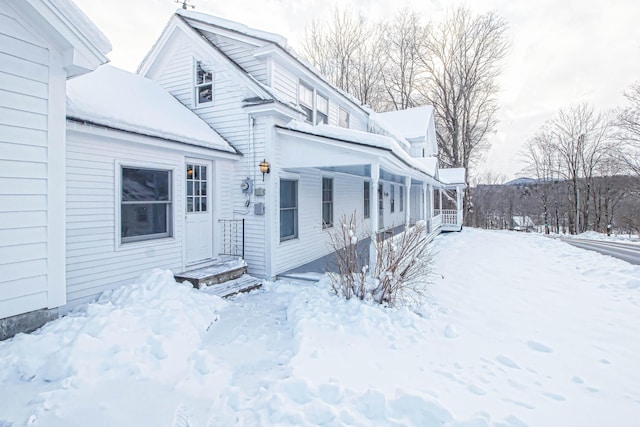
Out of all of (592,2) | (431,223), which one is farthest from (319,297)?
(592,2)

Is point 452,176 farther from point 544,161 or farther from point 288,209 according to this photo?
point 544,161

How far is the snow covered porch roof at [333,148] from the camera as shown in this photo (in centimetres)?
633

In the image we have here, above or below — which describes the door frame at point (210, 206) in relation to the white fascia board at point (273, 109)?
below

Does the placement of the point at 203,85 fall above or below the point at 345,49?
below

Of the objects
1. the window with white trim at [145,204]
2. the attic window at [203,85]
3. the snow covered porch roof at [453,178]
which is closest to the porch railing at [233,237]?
the window with white trim at [145,204]

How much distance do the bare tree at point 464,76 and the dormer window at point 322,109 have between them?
61.7 ft

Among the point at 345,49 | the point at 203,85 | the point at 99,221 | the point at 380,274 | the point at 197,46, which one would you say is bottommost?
the point at 380,274

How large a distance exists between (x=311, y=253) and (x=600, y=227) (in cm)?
3481

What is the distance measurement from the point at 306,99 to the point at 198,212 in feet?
15.6

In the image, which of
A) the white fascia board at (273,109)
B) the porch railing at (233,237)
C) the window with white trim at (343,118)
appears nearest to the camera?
the white fascia board at (273,109)

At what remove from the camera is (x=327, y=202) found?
33.5ft

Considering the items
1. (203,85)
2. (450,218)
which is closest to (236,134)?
(203,85)

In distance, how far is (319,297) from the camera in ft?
18.6

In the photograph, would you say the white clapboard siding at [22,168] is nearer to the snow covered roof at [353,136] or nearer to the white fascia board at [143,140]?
the white fascia board at [143,140]
